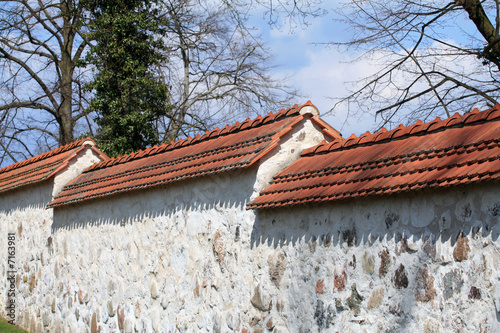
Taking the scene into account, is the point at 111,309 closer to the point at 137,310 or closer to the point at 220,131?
the point at 137,310

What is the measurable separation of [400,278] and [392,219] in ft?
1.40

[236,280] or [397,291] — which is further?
[236,280]

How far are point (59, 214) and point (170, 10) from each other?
467 inches

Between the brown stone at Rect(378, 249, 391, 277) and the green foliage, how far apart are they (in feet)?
42.9

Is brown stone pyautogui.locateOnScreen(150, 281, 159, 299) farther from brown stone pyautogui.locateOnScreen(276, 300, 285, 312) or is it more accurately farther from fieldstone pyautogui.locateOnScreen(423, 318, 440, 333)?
fieldstone pyautogui.locateOnScreen(423, 318, 440, 333)

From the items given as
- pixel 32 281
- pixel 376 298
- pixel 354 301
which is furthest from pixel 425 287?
pixel 32 281

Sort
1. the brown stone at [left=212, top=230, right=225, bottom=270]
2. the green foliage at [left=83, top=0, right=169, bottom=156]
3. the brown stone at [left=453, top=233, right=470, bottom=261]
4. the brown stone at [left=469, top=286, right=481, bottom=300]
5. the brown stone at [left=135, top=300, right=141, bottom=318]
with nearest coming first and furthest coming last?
the brown stone at [left=469, top=286, right=481, bottom=300] → the brown stone at [left=453, top=233, right=470, bottom=261] → the brown stone at [left=212, top=230, right=225, bottom=270] → the brown stone at [left=135, top=300, right=141, bottom=318] → the green foliage at [left=83, top=0, right=169, bottom=156]

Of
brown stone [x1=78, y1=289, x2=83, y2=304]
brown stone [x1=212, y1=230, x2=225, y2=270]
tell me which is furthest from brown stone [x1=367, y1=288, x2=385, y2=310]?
brown stone [x1=78, y1=289, x2=83, y2=304]

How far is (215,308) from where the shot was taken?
5863mm

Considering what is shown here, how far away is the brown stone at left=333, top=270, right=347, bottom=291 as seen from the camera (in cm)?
454

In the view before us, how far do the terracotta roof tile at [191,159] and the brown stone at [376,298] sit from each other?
5.87 feet

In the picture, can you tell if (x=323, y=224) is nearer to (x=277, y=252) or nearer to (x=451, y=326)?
(x=277, y=252)

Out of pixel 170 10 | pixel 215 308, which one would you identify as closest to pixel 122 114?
pixel 170 10

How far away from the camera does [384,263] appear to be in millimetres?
4234
